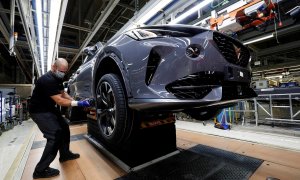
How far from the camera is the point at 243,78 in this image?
1.45 meters

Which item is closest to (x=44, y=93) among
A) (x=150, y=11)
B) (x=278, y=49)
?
(x=150, y=11)

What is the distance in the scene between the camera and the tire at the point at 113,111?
1.49 metres

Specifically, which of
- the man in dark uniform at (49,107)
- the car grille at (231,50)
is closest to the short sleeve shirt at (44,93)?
the man in dark uniform at (49,107)

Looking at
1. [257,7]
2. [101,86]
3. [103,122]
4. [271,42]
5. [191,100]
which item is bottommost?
[103,122]

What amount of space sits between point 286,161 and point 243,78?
4.35 feet

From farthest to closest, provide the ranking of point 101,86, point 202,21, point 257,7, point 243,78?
point 202,21 < point 257,7 < point 101,86 < point 243,78

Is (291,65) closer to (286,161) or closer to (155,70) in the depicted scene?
(286,161)

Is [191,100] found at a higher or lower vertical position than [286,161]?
higher

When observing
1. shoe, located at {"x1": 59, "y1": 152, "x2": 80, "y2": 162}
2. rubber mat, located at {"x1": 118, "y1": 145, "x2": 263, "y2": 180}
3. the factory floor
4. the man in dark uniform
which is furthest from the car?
shoe, located at {"x1": 59, "y1": 152, "x2": 80, "y2": 162}

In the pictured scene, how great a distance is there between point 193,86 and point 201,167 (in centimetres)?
114

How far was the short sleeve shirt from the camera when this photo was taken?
2008 millimetres

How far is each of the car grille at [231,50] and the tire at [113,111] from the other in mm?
917

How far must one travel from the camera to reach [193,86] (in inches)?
47.2

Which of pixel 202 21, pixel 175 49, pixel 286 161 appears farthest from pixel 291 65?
pixel 175 49
